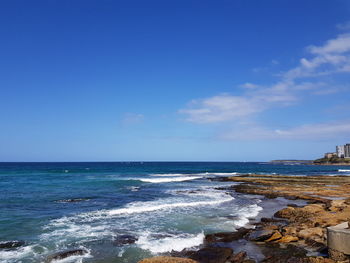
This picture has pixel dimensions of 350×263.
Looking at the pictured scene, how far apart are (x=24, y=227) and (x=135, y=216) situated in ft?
20.7

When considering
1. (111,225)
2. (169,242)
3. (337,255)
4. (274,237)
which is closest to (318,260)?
(337,255)

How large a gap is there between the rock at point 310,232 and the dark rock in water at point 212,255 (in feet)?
12.3

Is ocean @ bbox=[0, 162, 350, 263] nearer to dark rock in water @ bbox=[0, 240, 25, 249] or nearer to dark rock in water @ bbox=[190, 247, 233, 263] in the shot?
dark rock in water @ bbox=[0, 240, 25, 249]

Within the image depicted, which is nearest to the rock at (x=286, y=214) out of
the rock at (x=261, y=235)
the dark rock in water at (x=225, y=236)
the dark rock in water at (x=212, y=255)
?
the dark rock in water at (x=225, y=236)

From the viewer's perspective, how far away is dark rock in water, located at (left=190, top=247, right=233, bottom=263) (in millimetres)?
10414

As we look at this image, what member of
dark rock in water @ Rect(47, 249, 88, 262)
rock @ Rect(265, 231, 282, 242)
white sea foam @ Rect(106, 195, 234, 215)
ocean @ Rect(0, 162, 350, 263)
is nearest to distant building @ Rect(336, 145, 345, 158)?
ocean @ Rect(0, 162, 350, 263)

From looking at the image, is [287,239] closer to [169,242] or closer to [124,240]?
[169,242]

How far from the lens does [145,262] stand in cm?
956

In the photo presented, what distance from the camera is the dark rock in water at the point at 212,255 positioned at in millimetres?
10414

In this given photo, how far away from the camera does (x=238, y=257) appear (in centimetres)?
1048

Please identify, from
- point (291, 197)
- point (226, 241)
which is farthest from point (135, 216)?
point (291, 197)

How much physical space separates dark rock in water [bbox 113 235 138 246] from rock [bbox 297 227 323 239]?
742cm

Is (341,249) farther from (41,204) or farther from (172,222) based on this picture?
(41,204)

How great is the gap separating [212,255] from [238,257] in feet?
3.15
